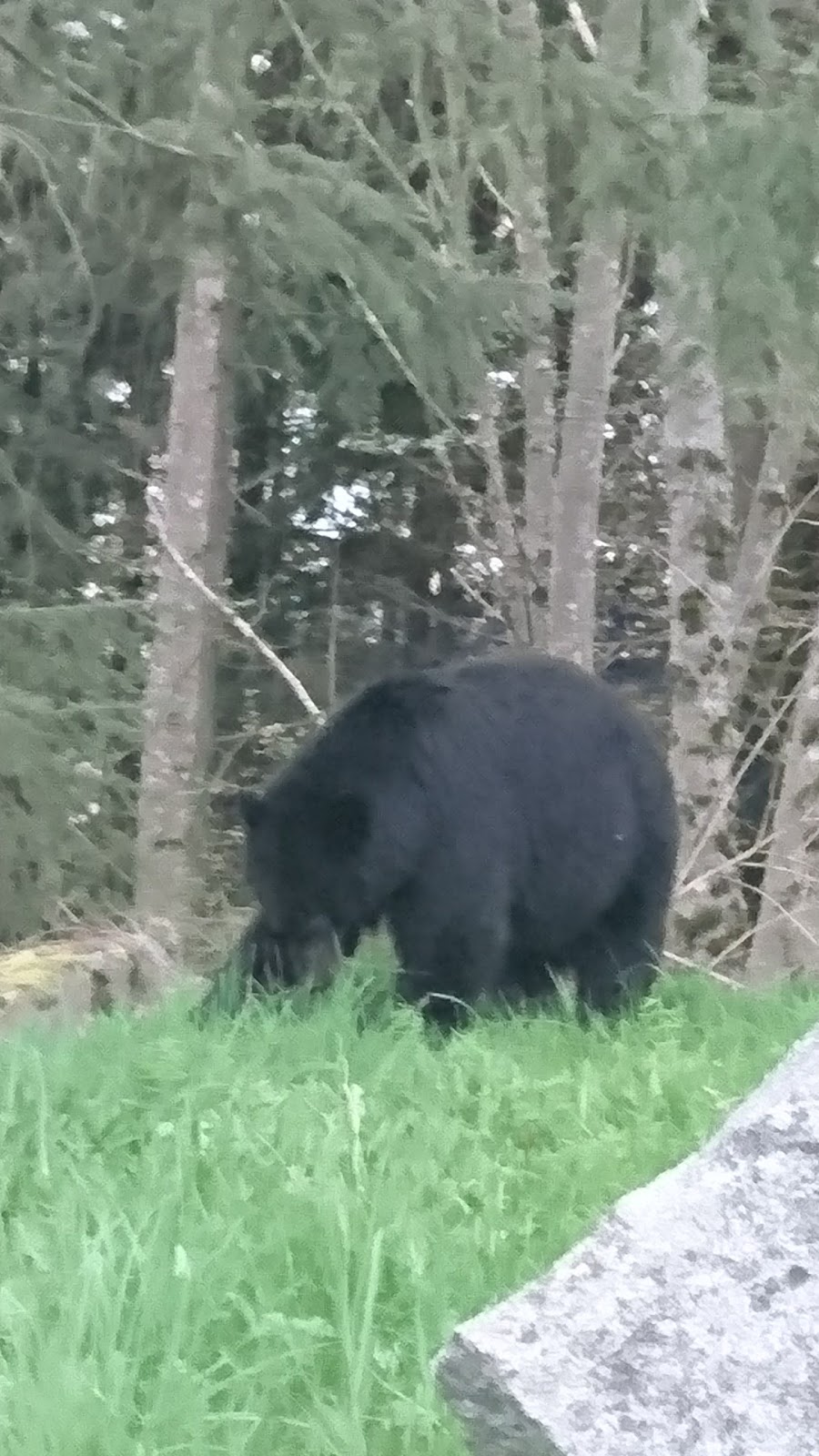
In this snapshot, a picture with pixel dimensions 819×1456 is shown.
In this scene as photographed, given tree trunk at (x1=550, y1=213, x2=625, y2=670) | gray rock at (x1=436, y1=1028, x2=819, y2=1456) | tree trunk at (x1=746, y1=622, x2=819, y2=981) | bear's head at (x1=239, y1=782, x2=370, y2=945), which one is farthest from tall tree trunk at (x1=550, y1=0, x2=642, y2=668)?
gray rock at (x1=436, y1=1028, x2=819, y2=1456)

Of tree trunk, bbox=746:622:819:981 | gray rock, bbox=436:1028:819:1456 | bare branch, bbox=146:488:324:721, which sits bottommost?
tree trunk, bbox=746:622:819:981

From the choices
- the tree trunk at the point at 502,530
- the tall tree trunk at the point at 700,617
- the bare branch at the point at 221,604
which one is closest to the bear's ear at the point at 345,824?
the bare branch at the point at 221,604

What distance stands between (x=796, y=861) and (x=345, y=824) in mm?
3314

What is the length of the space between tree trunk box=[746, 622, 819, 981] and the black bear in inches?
83.3

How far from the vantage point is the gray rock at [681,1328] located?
1.21m

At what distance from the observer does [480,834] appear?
12.3 feet

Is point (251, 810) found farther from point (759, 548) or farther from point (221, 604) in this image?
point (759, 548)

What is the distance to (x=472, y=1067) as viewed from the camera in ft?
10.4

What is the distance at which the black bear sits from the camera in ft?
12.0

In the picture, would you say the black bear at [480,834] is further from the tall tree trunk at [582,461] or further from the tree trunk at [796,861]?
the tree trunk at [796,861]

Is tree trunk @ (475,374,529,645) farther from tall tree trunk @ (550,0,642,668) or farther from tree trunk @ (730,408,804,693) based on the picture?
tree trunk @ (730,408,804,693)

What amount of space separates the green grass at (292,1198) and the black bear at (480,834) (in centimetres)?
25

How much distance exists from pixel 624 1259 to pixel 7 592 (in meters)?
6.37

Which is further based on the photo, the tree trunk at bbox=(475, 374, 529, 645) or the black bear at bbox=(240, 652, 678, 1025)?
the tree trunk at bbox=(475, 374, 529, 645)
